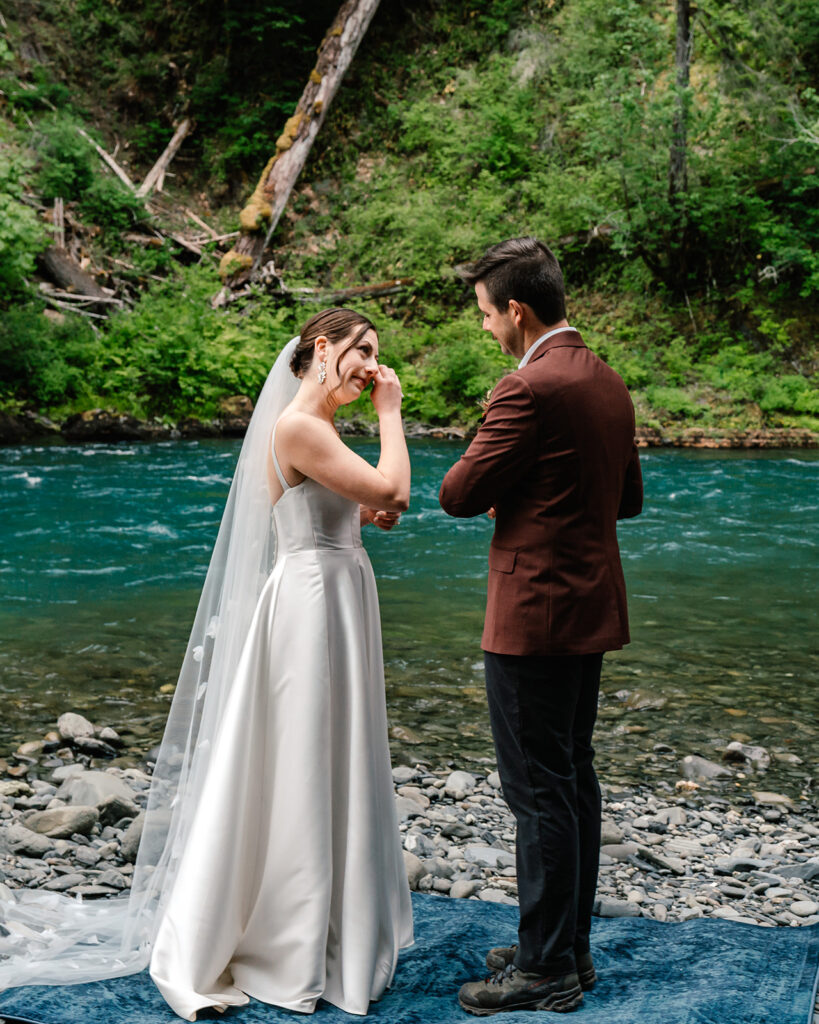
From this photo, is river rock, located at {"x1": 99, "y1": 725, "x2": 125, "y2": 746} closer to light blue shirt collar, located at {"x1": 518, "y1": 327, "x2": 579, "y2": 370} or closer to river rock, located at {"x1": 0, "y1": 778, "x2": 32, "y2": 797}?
river rock, located at {"x1": 0, "y1": 778, "x2": 32, "y2": 797}

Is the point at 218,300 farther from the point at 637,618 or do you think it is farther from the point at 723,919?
the point at 723,919

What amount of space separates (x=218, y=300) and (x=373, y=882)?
2055 centimetres

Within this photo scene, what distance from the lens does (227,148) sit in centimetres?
2745

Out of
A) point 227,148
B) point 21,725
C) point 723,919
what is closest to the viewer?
point 723,919

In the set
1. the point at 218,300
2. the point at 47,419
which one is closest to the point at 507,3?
the point at 218,300

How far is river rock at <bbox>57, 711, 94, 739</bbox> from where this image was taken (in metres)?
5.64

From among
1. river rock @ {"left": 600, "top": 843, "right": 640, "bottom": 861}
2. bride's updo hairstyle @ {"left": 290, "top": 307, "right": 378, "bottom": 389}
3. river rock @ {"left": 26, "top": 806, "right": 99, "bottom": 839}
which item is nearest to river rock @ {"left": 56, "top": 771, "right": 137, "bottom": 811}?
river rock @ {"left": 26, "top": 806, "right": 99, "bottom": 839}

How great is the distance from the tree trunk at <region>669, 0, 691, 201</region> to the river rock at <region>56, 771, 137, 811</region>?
18.4 metres

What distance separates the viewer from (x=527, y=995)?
278cm

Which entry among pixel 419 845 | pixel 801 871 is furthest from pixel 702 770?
pixel 419 845

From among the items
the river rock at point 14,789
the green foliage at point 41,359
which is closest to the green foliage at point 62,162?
the green foliage at point 41,359

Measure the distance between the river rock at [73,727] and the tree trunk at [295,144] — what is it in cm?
1822

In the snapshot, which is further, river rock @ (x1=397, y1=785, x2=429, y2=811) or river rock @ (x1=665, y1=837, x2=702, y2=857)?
river rock @ (x1=397, y1=785, x2=429, y2=811)

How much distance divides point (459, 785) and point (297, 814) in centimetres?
233
